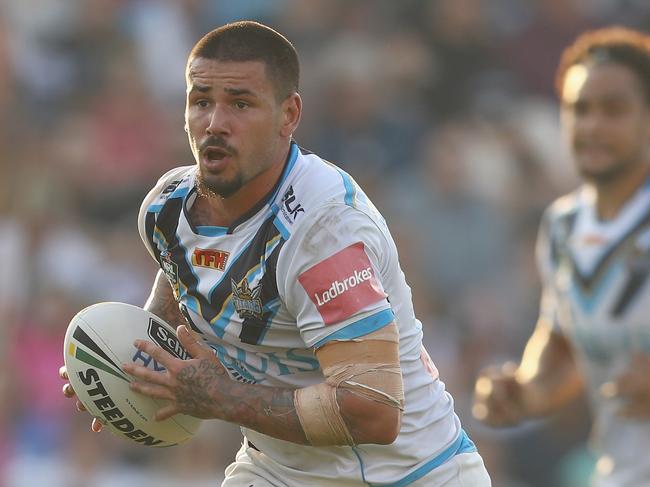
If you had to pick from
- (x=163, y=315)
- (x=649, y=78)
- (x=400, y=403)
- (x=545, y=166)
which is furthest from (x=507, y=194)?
(x=400, y=403)

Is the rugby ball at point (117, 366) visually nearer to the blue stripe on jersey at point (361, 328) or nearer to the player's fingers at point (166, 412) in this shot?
the player's fingers at point (166, 412)

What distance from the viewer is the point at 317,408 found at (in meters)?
4.05


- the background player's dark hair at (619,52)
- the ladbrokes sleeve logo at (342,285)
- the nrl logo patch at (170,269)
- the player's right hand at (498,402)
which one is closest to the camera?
the ladbrokes sleeve logo at (342,285)

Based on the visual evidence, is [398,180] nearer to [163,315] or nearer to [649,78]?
[649,78]

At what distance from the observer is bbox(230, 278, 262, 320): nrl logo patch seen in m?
4.23

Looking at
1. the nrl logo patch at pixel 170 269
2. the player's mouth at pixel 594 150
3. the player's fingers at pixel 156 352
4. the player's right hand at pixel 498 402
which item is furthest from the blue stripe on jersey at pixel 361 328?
the player's mouth at pixel 594 150

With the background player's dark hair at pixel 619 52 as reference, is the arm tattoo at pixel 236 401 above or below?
below

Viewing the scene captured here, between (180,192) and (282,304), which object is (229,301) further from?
(180,192)

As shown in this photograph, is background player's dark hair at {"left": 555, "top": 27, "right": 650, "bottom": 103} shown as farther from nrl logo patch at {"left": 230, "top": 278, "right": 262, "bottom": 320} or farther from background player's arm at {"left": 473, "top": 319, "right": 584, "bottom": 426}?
nrl logo patch at {"left": 230, "top": 278, "right": 262, "bottom": 320}

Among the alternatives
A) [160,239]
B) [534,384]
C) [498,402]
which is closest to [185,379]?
[160,239]

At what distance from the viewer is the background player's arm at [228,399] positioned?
4059 mm

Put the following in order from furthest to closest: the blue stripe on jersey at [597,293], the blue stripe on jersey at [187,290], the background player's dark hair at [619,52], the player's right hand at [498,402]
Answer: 1. the background player's dark hair at [619,52]
2. the blue stripe on jersey at [597,293]
3. the player's right hand at [498,402]
4. the blue stripe on jersey at [187,290]

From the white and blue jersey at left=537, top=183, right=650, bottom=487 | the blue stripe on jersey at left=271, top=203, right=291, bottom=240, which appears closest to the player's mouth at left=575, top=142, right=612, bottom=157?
the white and blue jersey at left=537, top=183, right=650, bottom=487

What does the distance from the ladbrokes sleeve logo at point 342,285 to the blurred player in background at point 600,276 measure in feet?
6.14
